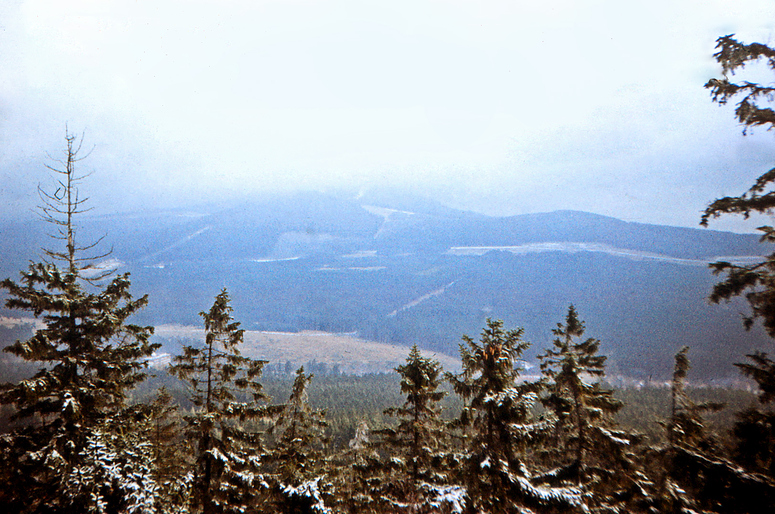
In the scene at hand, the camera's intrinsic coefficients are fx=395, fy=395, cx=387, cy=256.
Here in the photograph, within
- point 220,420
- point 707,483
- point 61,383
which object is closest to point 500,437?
point 707,483

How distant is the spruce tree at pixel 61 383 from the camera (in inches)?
369

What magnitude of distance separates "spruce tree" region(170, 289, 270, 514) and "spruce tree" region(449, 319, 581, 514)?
6.67 m

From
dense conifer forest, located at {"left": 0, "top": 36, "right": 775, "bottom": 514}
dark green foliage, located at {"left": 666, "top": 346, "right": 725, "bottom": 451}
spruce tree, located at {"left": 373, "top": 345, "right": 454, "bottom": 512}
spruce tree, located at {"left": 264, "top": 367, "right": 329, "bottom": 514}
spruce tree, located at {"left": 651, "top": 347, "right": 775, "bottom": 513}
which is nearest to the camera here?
spruce tree, located at {"left": 651, "top": 347, "right": 775, "bottom": 513}

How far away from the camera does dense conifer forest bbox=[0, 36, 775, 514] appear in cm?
856


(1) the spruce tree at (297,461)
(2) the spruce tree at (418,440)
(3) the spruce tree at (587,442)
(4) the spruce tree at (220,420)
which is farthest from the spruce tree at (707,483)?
(4) the spruce tree at (220,420)

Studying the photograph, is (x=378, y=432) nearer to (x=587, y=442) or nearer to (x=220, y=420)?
A: (x=220, y=420)

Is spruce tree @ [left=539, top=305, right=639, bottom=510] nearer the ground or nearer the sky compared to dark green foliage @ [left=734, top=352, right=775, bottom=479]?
nearer the ground

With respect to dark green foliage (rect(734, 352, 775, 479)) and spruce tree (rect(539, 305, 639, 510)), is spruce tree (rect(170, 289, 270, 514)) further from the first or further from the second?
dark green foliage (rect(734, 352, 775, 479))

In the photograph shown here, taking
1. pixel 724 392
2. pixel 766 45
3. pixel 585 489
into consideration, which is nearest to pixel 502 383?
pixel 585 489

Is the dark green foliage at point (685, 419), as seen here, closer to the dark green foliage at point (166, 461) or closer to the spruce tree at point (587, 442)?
the spruce tree at point (587, 442)

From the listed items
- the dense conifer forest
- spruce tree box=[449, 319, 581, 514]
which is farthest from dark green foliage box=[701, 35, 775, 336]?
spruce tree box=[449, 319, 581, 514]

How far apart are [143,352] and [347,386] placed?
128 m

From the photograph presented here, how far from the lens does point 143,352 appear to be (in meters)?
12.2

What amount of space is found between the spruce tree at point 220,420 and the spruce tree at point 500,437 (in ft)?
21.9
